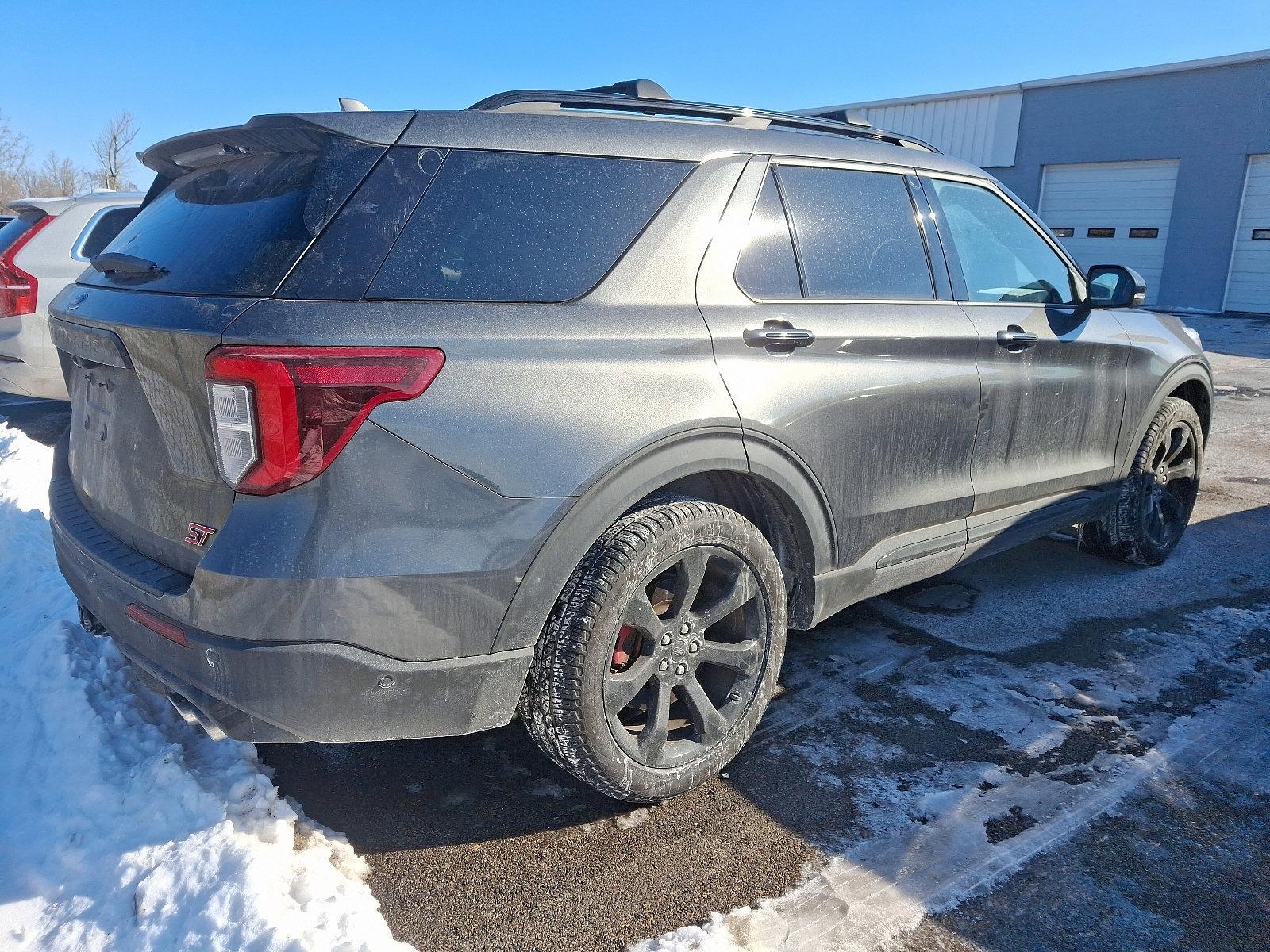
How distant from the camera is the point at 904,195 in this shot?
334 cm

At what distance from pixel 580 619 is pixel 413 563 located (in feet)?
1.54

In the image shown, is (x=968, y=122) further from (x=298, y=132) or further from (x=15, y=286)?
(x=298, y=132)

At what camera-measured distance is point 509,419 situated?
6.96ft

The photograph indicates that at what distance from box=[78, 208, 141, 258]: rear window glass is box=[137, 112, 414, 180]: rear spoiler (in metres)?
5.48

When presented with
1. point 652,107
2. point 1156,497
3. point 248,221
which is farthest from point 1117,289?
point 248,221

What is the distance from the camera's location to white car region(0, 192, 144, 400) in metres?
6.55

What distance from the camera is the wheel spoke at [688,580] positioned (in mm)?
2529

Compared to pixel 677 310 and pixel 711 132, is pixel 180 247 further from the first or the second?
pixel 711 132

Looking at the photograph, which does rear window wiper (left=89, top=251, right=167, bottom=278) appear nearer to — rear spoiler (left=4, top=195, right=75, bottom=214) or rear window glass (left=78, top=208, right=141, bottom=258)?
rear window glass (left=78, top=208, right=141, bottom=258)

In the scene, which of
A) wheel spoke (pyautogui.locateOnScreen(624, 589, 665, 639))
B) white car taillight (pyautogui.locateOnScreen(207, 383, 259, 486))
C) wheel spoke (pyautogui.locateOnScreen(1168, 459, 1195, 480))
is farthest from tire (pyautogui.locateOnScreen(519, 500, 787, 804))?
wheel spoke (pyautogui.locateOnScreen(1168, 459, 1195, 480))

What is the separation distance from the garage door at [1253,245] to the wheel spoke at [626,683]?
21388 mm

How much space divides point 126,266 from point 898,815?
2.65 meters

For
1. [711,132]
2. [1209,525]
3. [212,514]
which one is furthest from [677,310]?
[1209,525]

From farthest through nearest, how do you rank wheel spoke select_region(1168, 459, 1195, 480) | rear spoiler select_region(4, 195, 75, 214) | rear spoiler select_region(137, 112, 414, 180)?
1. rear spoiler select_region(4, 195, 75, 214)
2. wheel spoke select_region(1168, 459, 1195, 480)
3. rear spoiler select_region(137, 112, 414, 180)
